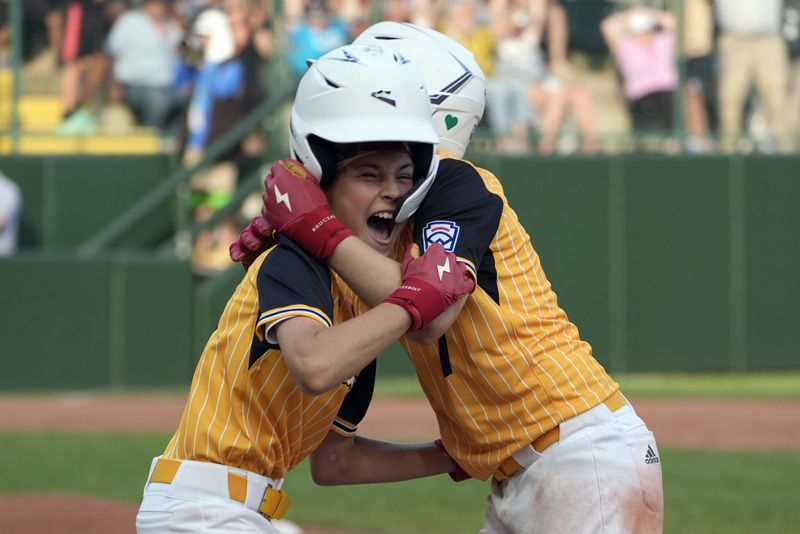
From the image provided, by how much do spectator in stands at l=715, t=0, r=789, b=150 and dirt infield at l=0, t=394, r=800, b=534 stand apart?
368 cm

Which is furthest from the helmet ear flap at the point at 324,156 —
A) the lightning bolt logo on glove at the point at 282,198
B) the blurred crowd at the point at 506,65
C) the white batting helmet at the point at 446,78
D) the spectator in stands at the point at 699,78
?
the spectator in stands at the point at 699,78

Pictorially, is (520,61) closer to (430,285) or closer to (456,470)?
Result: (456,470)

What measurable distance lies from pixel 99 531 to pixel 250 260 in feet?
14.8

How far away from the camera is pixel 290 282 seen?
12.5ft

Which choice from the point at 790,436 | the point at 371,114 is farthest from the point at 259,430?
the point at 790,436

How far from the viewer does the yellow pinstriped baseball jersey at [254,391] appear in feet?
12.7

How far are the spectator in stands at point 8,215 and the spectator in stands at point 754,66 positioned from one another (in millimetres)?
7634

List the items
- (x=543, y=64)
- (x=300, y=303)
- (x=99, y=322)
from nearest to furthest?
(x=300, y=303), (x=99, y=322), (x=543, y=64)

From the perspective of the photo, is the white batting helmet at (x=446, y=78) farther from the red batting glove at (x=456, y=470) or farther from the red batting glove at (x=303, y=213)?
the red batting glove at (x=456, y=470)

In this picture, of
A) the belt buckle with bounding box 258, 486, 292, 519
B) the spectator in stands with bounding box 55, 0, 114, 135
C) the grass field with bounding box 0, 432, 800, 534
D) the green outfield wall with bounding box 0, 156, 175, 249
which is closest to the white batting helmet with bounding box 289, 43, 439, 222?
the belt buckle with bounding box 258, 486, 292, 519

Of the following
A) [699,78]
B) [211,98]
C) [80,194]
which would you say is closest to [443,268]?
[211,98]

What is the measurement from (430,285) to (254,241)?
697mm

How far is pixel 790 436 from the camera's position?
1178 centimetres

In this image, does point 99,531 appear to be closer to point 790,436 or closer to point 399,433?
point 399,433
